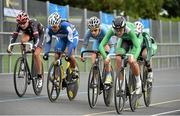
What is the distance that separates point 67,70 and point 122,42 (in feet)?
5.67

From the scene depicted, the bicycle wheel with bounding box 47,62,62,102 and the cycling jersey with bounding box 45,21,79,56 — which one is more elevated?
the cycling jersey with bounding box 45,21,79,56

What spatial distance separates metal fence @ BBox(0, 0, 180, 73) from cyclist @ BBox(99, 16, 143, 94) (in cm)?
920

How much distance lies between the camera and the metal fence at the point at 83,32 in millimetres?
23281

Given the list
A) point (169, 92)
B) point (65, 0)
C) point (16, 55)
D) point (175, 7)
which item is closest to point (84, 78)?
point (16, 55)

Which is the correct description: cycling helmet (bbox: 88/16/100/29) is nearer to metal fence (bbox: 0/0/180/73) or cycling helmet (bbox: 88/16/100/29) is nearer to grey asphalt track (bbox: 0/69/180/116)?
grey asphalt track (bbox: 0/69/180/116)

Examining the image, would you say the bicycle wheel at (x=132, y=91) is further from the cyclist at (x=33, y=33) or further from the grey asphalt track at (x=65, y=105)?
the cyclist at (x=33, y=33)

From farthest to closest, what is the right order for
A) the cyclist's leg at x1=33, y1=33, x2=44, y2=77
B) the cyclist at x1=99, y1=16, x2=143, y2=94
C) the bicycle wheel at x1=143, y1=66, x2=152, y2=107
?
the cyclist's leg at x1=33, y1=33, x2=44, y2=77
the bicycle wheel at x1=143, y1=66, x2=152, y2=107
the cyclist at x1=99, y1=16, x2=143, y2=94

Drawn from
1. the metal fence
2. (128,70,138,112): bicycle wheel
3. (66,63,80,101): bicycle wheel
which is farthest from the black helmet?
the metal fence

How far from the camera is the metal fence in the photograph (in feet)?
76.4

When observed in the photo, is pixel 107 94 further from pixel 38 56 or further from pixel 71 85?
pixel 38 56

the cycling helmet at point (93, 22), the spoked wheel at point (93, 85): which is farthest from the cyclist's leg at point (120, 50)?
the cycling helmet at point (93, 22)

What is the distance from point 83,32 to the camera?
27578 millimetres

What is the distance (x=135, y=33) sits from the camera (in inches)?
566

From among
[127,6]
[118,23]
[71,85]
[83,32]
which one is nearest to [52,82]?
[71,85]
